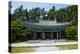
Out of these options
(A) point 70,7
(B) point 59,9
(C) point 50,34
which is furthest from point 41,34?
(A) point 70,7

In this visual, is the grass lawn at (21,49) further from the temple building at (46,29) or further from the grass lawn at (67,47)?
the grass lawn at (67,47)

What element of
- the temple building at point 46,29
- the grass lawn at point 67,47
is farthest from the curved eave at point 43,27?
the grass lawn at point 67,47

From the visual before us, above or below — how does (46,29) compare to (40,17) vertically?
below

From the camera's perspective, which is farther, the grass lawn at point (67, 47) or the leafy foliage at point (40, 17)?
the grass lawn at point (67, 47)

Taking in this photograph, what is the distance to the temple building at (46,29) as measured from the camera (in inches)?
73.1

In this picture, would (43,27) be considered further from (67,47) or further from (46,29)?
(67,47)

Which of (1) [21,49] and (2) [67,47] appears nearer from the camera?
(1) [21,49]

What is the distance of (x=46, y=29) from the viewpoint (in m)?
1.90

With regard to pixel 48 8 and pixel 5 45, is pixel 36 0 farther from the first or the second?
pixel 5 45

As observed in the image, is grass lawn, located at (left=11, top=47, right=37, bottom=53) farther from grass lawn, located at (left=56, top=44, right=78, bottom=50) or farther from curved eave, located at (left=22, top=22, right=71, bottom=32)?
grass lawn, located at (left=56, top=44, right=78, bottom=50)

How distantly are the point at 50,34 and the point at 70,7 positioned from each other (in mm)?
458

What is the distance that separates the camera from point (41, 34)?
188 centimetres

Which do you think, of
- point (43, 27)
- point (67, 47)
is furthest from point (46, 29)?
point (67, 47)

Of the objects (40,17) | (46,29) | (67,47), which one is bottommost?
(67,47)
